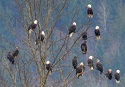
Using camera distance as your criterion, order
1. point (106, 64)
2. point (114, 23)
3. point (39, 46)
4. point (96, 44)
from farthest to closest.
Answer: point (114, 23) → point (96, 44) → point (106, 64) → point (39, 46)

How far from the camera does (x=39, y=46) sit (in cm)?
1225

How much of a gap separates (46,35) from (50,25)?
1.26 m

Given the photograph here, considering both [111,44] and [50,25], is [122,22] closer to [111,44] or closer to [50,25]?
[111,44]

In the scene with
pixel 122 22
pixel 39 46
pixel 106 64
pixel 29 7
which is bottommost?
pixel 39 46

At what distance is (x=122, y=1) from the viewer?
14350 cm

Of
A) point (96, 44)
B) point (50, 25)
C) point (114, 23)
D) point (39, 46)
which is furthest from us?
point (114, 23)

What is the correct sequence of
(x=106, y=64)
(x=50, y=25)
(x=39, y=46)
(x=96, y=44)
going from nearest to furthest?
(x=39, y=46)
(x=50, y=25)
(x=106, y=64)
(x=96, y=44)

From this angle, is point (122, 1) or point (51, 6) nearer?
point (51, 6)

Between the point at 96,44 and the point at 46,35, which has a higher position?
the point at 96,44

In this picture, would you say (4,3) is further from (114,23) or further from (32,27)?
(32,27)

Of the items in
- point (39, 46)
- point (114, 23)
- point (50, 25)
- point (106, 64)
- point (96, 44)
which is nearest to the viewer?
point (39, 46)

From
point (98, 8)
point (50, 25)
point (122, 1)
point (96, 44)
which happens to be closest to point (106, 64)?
point (96, 44)

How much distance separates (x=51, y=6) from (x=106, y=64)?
348 feet

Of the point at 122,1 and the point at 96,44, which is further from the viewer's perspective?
the point at 122,1
